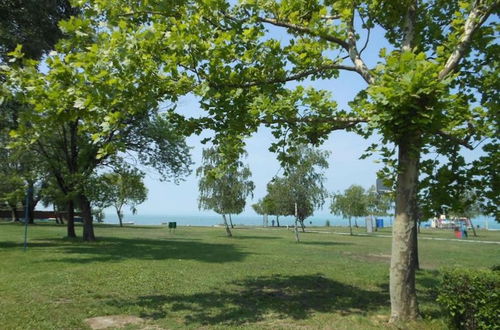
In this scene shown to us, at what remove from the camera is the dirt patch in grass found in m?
7.26

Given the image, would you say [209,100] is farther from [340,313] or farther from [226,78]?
[340,313]

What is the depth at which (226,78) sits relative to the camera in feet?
26.0

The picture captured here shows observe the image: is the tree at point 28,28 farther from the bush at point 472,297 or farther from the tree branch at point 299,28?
the bush at point 472,297

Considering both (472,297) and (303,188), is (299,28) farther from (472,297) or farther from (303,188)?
(303,188)

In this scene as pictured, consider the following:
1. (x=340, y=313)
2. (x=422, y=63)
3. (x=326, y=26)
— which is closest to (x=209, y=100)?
(x=326, y=26)

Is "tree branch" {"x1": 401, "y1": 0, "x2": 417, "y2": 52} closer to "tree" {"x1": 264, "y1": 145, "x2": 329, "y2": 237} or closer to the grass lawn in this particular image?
the grass lawn

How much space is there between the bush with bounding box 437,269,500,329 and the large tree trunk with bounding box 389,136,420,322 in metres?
0.92

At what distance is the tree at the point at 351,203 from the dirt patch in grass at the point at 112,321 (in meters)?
47.9

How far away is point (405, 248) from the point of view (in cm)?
744

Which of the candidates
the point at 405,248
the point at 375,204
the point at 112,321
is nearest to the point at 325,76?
the point at 405,248

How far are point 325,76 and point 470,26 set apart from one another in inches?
121

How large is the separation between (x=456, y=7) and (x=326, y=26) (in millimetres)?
3894

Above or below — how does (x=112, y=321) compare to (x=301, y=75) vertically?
below

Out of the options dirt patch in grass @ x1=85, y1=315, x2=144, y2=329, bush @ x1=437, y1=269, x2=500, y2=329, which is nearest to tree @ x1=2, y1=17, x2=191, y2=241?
dirt patch in grass @ x1=85, y1=315, x2=144, y2=329
